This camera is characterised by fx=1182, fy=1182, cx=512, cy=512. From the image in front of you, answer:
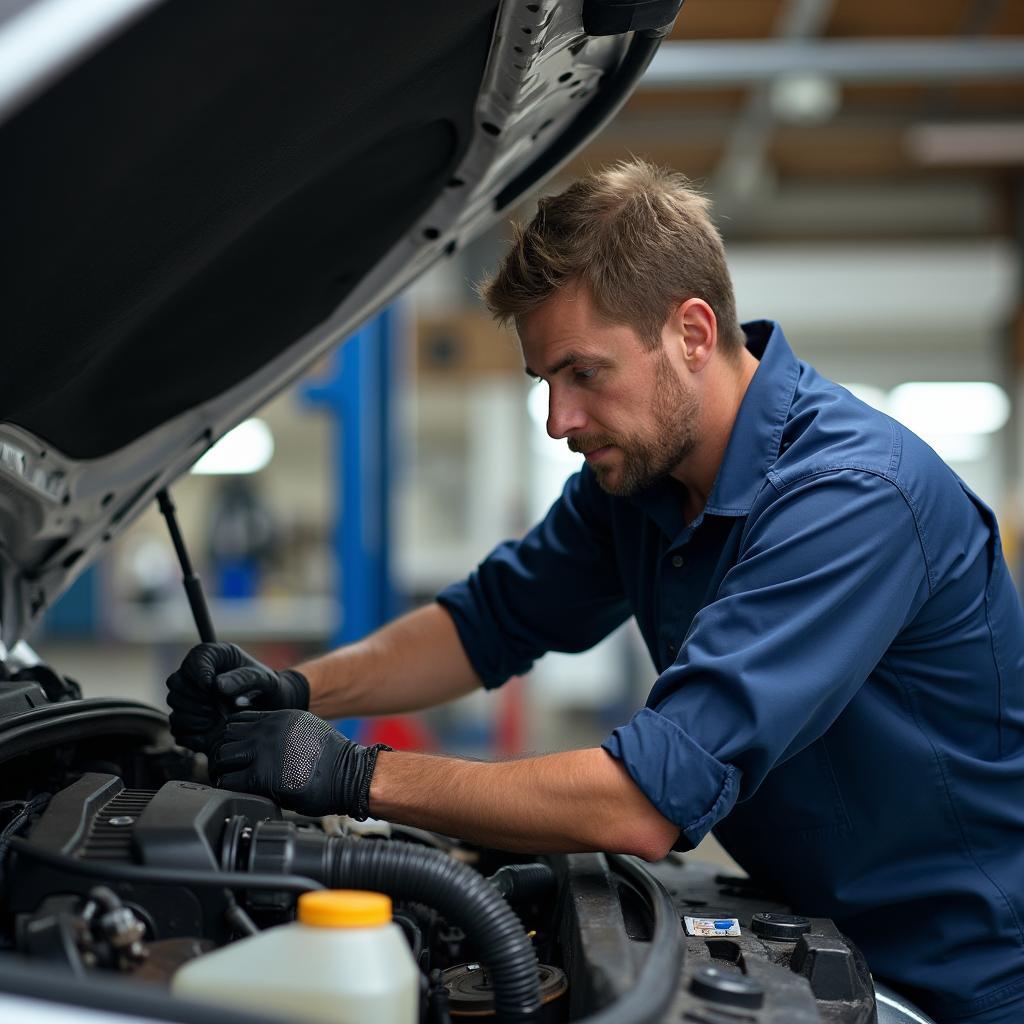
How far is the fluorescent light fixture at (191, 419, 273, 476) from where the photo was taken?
24.6ft

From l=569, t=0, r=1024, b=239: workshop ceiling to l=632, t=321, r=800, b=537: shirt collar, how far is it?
248 centimetres

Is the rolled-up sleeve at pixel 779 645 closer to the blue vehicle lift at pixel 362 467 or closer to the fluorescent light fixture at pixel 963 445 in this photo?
the blue vehicle lift at pixel 362 467

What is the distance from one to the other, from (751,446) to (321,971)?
79 centimetres

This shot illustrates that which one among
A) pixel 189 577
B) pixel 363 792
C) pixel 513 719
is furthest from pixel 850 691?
pixel 513 719

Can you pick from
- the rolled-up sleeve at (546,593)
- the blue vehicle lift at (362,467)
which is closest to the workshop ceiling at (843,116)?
the blue vehicle lift at (362,467)

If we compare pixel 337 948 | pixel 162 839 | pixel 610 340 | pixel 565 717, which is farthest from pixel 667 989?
pixel 565 717

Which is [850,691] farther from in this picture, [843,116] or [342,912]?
[843,116]

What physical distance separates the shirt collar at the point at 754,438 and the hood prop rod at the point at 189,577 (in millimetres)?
665

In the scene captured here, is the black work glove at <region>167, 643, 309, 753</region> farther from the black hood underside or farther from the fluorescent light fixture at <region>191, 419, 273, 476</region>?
the fluorescent light fixture at <region>191, 419, 273, 476</region>

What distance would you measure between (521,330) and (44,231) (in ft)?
1.95

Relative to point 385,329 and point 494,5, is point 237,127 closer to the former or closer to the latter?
point 494,5

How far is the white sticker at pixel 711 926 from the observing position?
108 centimetres

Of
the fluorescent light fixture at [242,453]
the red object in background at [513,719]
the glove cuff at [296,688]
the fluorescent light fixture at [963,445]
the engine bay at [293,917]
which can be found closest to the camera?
the engine bay at [293,917]

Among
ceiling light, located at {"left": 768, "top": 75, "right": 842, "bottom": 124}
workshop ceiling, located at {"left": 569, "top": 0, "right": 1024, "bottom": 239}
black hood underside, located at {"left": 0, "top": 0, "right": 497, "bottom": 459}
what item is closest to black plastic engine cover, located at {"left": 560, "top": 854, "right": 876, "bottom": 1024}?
black hood underside, located at {"left": 0, "top": 0, "right": 497, "bottom": 459}
